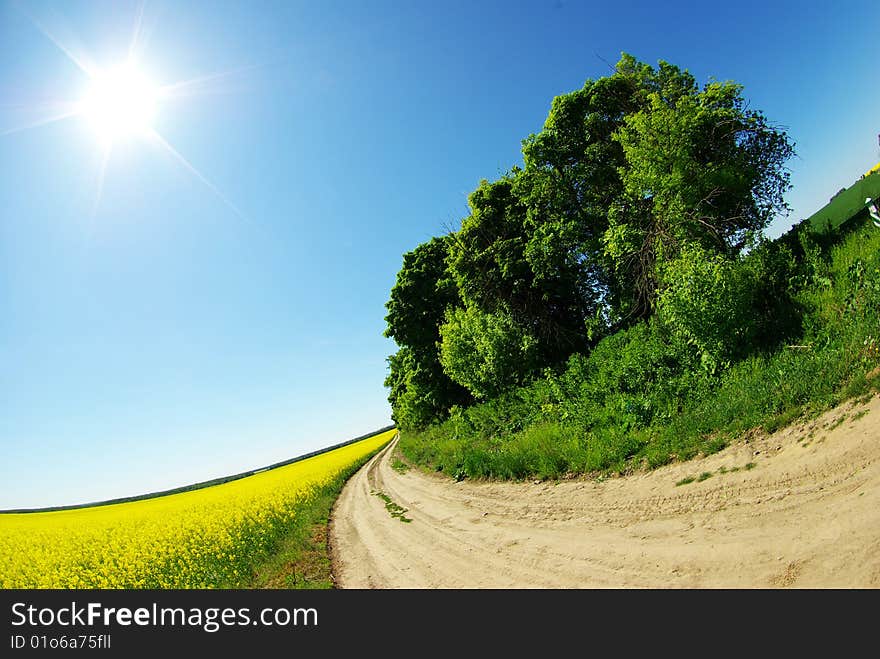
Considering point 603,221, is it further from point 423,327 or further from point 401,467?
point 401,467

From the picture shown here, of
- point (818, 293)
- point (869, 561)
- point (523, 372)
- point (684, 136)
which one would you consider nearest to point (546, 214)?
point (684, 136)

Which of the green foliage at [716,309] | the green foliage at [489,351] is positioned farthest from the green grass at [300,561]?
the green foliage at [716,309]

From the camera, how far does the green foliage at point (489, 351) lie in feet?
63.1

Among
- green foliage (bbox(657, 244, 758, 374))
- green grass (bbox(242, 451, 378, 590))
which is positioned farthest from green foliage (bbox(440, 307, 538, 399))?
green grass (bbox(242, 451, 378, 590))

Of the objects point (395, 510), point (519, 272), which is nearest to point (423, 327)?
point (519, 272)

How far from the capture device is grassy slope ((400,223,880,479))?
689 cm

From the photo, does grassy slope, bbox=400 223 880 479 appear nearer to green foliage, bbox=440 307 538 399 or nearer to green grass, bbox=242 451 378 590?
green grass, bbox=242 451 378 590

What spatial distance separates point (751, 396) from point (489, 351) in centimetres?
1228

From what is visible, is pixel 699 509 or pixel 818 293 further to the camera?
pixel 818 293

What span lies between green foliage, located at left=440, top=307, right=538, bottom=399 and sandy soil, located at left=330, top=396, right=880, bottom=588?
1055cm

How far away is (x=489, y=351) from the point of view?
1941cm
